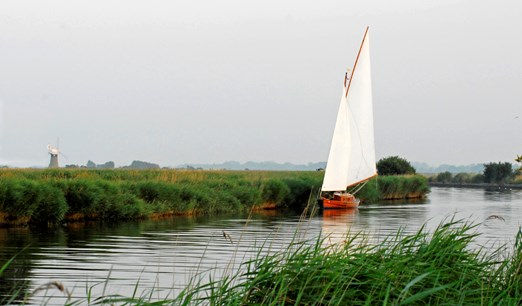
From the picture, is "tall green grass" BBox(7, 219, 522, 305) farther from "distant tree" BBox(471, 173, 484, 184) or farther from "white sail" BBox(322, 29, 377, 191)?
"distant tree" BBox(471, 173, 484, 184)

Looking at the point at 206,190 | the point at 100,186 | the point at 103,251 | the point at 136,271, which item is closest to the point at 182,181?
the point at 206,190

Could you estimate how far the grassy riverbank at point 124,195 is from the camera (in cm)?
2302

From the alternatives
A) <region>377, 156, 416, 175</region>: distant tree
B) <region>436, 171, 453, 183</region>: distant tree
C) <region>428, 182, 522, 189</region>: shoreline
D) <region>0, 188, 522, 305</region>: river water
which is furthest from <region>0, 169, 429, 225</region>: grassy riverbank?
<region>436, 171, 453, 183</region>: distant tree

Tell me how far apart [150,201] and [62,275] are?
16.3 metres

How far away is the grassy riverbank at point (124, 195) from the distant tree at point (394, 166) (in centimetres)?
2406

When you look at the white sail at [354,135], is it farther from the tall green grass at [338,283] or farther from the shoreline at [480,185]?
the shoreline at [480,185]

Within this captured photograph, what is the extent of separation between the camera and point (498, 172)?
88.1 m

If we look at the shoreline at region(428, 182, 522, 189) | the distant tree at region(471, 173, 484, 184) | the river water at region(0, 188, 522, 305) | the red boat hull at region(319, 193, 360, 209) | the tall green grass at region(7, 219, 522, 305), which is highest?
the distant tree at region(471, 173, 484, 184)

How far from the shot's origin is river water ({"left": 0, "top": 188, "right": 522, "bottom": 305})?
38.4 ft

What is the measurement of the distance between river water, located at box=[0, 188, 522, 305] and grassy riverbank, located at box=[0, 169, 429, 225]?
3.25 ft

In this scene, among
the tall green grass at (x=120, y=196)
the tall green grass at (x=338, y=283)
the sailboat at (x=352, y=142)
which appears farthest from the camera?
the sailboat at (x=352, y=142)

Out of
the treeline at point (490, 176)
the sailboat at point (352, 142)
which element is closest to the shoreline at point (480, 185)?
the treeline at point (490, 176)

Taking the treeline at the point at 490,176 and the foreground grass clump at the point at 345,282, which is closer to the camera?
the foreground grass clump at the point at 345,282

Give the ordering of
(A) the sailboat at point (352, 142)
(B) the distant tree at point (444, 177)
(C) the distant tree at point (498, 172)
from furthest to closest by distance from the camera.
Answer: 1. (B) the distant tree at point (444, 177)
2. (C) the distant tree at point (498, 172)
3. (A) the sailboat at point (352, 142)
